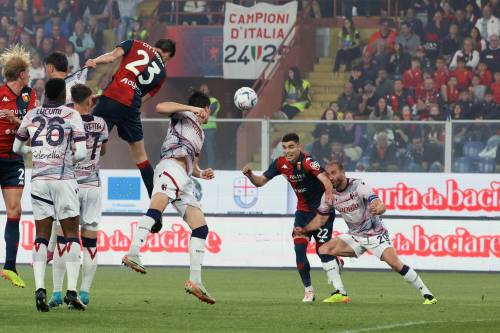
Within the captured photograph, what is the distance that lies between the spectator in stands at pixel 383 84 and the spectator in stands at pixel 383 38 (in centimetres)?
109

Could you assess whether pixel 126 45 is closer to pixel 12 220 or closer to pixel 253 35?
pixel 12 220

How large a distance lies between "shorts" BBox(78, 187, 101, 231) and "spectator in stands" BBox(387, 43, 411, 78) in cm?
1663

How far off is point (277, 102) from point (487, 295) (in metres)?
13.4

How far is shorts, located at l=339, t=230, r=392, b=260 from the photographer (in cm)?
1531

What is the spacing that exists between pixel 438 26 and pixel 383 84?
7.72 ft

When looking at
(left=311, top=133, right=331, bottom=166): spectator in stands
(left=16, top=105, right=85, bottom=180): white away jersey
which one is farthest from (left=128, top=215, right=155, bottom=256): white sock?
(left=311, top=133, right=331, bottom=166): spectator in stands

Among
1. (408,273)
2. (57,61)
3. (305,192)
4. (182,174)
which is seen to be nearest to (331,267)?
(408,273)

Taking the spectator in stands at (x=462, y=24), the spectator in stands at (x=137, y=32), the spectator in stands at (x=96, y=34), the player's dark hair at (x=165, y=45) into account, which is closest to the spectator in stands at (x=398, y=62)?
the spectator in stands at (x=462, y=24)

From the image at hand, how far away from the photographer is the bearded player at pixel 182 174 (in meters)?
13.5

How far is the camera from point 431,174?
24.4 metres

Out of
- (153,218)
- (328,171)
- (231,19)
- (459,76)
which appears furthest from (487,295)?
(231,19)

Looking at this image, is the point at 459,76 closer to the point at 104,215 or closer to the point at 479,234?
the point at 479,234

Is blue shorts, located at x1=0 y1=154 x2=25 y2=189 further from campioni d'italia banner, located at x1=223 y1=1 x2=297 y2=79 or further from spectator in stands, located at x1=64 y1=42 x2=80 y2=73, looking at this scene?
spectator in stands, located at x1=64 y1=42 x2=80 y2=73

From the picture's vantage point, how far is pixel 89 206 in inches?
510
